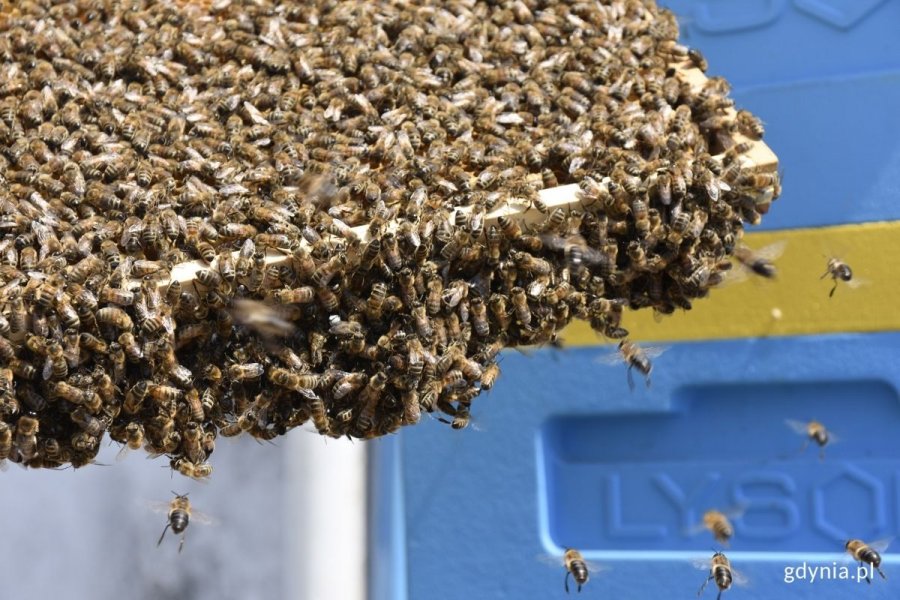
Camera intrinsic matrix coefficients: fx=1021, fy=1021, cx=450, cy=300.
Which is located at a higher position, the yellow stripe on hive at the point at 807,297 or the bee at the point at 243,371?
the yellow stripe on hive at the point at 807,297

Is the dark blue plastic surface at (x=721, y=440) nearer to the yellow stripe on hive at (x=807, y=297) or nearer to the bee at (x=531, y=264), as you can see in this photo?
the yellow stripe on hive at (x=807, y=297)

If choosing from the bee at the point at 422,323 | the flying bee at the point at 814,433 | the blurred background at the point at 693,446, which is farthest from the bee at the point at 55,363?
the flying bee at the point at 814,433

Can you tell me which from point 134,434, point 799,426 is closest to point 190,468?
point 134,434

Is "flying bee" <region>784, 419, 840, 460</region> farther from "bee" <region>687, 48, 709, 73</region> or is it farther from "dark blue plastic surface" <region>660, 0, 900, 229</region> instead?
"bee" <region>687, 48, 709, 73</region>

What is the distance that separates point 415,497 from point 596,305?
299cm

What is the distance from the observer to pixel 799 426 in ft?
18.2

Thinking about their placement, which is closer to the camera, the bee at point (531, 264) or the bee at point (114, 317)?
the bee at point (114, 317)

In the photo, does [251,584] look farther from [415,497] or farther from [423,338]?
[423,338]

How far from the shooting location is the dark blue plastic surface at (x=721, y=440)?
5512 mm

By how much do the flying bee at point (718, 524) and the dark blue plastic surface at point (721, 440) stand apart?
0.06m

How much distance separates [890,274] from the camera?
5457 millimetres

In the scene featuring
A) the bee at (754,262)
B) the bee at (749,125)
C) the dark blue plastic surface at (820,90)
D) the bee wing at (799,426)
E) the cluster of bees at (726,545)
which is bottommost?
the cluster of bees at (726,545)

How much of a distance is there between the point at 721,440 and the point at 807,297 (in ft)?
3.06

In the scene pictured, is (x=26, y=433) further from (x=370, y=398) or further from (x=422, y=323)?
(x=422, y=323)
